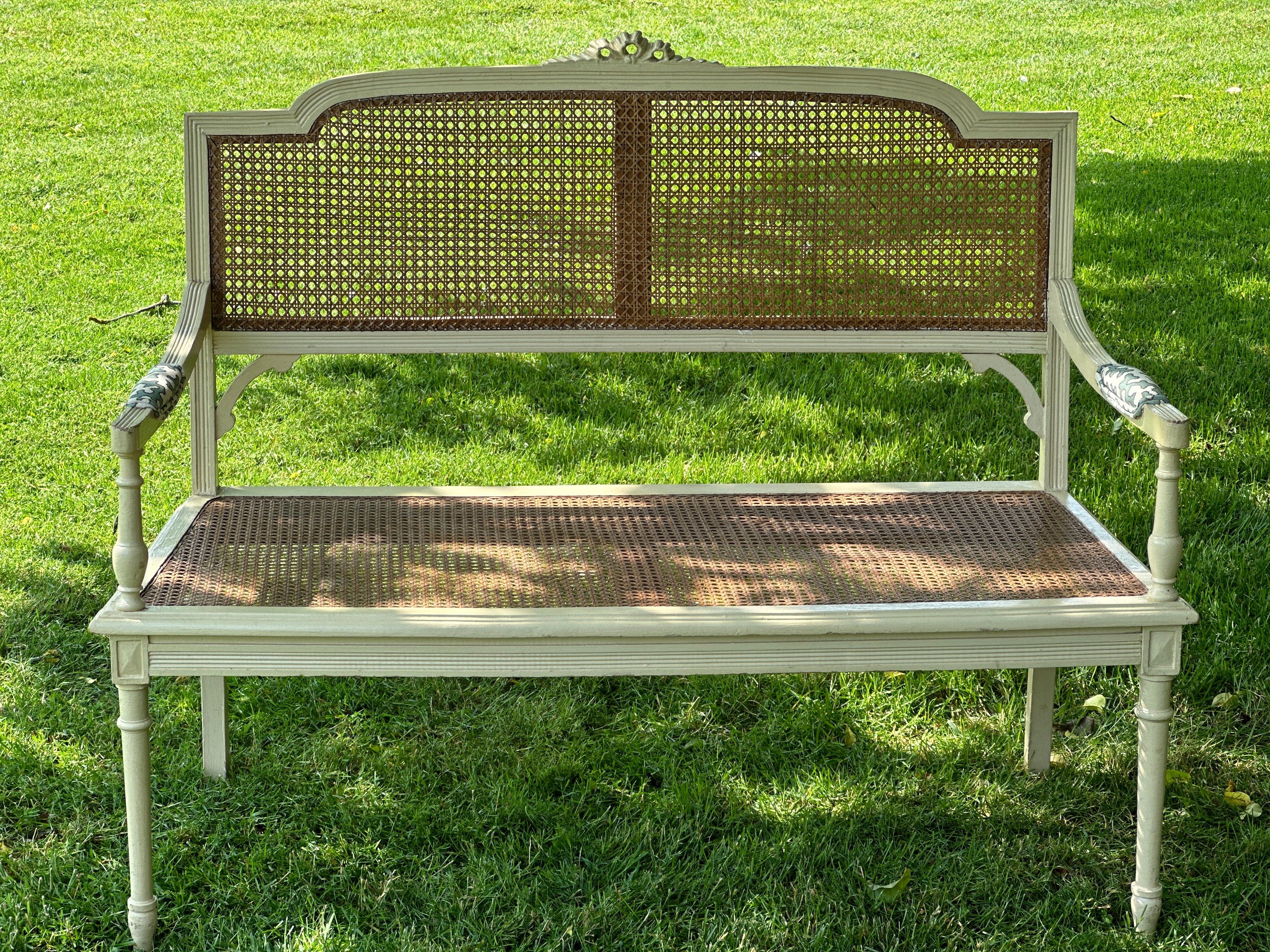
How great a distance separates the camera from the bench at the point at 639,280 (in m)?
2.62

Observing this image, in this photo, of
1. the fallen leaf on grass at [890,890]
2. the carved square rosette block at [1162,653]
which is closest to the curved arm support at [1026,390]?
the carved square rosette block at [1162,653]

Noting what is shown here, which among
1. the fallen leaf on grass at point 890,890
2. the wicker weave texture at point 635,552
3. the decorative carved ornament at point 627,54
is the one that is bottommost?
the fallen leaf on grass at point 890,890

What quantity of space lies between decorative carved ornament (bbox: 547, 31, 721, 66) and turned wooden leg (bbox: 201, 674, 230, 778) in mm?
1434

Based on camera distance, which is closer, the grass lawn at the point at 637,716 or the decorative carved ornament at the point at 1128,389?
the decorative carved ornament at the point at 1128,389

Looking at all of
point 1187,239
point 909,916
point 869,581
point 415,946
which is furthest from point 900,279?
point 1187,239

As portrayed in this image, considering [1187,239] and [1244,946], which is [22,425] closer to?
[1244,946]

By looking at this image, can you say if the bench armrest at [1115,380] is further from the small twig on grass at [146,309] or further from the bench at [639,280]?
the small twig on grass at [146,309]

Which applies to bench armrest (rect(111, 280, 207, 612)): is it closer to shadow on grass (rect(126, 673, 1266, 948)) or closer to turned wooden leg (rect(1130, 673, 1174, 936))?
shadow on grass (rect(126, 673, 1266, 948))

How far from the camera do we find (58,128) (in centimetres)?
867

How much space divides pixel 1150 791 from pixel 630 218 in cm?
151

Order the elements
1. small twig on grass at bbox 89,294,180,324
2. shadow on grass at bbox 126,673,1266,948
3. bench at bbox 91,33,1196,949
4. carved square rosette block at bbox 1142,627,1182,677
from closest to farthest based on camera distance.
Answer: carved square rosette block at bbox 1142,627,1182,677, shadow on grass at bbox 126,673,1266,948, bench at bbox 91,33,1196,949, small twig on grass at bbox 89,294,180,324

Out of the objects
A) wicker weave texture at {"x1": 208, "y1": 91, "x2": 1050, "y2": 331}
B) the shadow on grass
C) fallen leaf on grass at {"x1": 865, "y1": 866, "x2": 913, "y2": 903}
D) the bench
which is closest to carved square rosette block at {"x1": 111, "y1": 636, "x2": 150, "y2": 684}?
the bench

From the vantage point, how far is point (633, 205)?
2.94 meters

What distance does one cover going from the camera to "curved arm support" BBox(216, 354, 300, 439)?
2.87 metres
